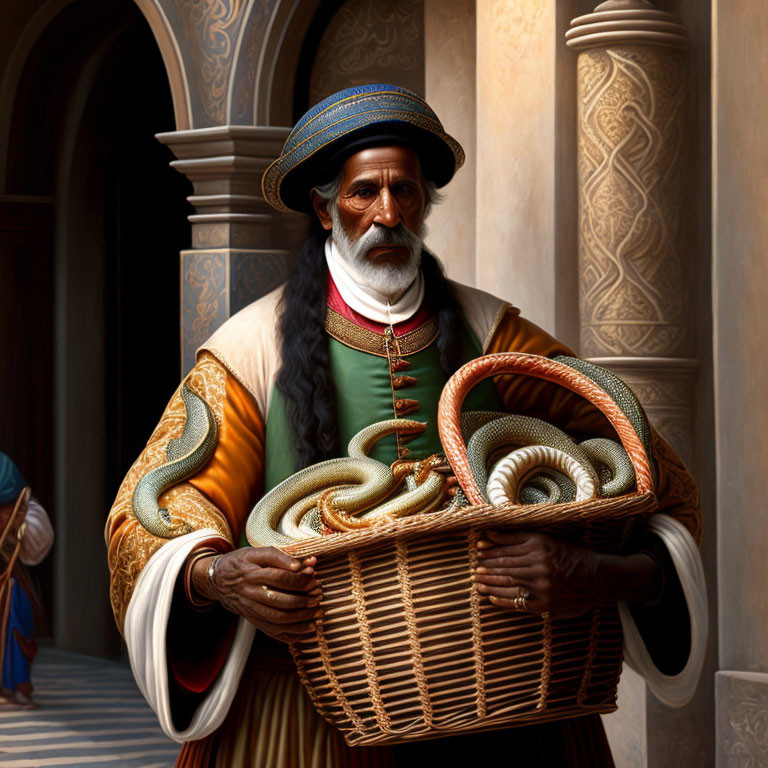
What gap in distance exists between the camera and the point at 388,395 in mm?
2869

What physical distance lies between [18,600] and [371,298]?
18.8 feet

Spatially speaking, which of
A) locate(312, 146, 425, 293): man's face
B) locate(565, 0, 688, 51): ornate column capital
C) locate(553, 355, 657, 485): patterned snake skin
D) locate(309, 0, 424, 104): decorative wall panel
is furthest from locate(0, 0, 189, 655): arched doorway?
locate(553, 355, 657, 485): patterned snake skin

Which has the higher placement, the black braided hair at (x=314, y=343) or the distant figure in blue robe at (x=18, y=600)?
the black braided hair at (x=314, y=343)

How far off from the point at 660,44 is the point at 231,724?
2.39 m

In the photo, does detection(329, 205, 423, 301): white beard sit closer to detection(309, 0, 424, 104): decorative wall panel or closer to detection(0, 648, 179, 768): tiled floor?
detection(309, 0, 424, 104): decorative wall panel

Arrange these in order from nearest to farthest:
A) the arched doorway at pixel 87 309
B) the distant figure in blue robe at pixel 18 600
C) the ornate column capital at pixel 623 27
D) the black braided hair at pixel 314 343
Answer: the black braided hair at pixel 314 343, the ornate column capital at pixel 623 27, the distant figure in blue robe at pixel 18 600, the arched doorway at pixel 87 309

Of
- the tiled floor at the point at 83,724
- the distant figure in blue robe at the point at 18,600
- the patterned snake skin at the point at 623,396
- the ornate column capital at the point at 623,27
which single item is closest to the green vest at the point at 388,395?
the patterned snake skin at the point at 623,396

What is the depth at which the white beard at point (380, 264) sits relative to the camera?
281 centimetres

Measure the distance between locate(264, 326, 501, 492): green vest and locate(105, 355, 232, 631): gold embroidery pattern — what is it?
0.16m

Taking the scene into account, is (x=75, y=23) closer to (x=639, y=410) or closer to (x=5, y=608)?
(x=5, y=608)

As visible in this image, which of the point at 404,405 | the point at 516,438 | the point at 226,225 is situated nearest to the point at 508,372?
the point at 516,438

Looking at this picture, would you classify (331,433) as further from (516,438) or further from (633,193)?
(633,193)

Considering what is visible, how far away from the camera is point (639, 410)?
271 centimetres

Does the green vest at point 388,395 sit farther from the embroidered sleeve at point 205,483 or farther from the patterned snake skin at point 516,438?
the patterned snake skin at point 516,438
